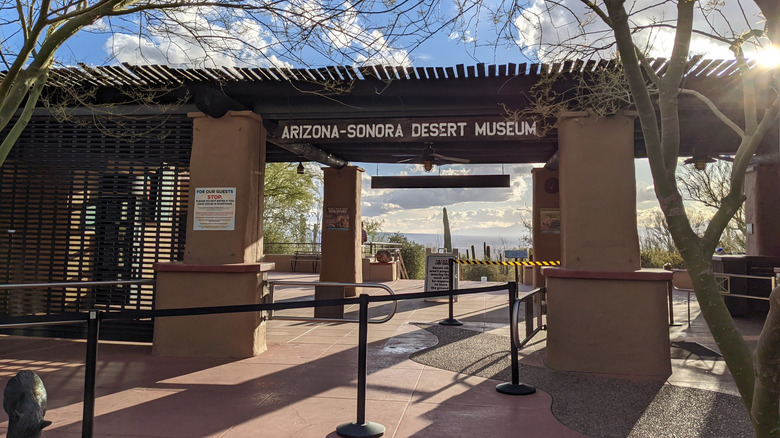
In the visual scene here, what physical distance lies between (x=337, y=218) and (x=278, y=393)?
7.52m

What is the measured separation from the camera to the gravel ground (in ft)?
13.2

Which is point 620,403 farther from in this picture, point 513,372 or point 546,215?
point 546,215

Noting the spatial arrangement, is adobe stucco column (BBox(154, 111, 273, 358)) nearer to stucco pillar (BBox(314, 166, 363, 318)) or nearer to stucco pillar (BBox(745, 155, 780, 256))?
stucco pillar (BBox(314, 166, 363, 318))

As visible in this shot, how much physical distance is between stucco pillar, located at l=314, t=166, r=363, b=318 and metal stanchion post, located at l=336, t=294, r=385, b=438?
27.0 ft

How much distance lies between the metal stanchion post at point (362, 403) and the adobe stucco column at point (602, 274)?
3.01 meters

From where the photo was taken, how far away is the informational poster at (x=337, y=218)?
1220cm

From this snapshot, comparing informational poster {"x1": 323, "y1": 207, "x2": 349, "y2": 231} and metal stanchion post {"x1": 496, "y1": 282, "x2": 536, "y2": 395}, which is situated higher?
informational poster {"x1": 323, "y1": 207, "x2": 349, "y2": 231}

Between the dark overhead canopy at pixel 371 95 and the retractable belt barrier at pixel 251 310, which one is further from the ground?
Result: the dark overhead canopy at pixel 371 95

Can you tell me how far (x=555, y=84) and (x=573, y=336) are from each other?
321cm

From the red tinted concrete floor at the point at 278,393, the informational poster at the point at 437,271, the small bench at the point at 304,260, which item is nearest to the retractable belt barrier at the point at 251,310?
the red tinted concrete floor at the point at 278,393

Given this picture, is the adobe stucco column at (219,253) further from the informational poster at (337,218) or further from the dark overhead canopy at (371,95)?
the informational poster at (337,218)

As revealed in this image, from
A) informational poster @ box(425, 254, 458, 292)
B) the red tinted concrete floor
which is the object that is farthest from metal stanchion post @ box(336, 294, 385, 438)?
informational poster @ box(425, 254, 458, 292)

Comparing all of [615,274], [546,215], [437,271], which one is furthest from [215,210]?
[546,215]

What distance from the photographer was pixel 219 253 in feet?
21.9
